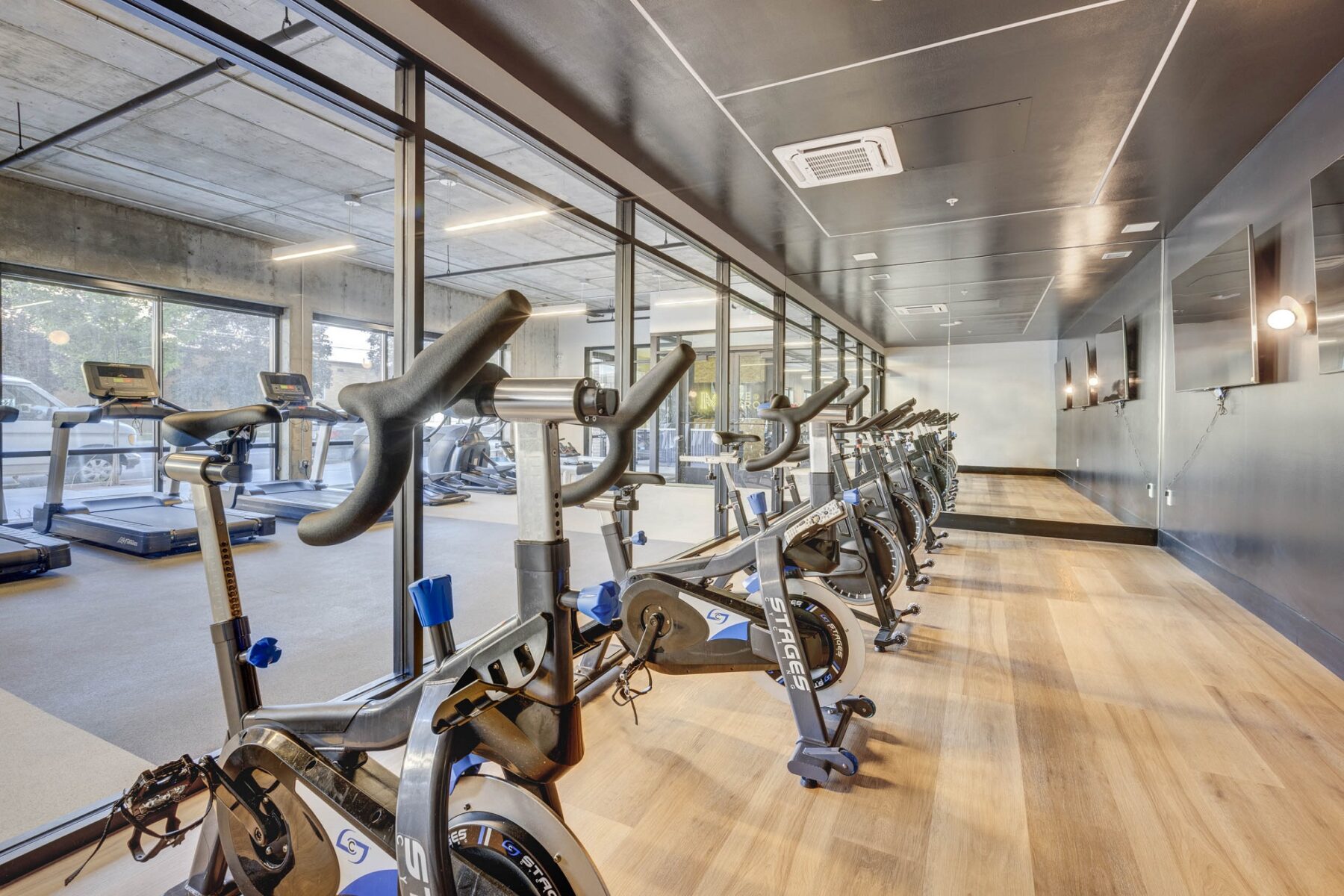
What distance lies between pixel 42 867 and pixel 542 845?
57.5 inches

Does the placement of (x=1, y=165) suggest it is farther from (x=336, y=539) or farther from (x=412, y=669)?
(x=336, y=539)

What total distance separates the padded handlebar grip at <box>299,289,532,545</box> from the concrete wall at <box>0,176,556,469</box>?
79.0 inches

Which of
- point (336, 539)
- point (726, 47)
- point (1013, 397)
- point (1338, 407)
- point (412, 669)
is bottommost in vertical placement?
point (412, 669)

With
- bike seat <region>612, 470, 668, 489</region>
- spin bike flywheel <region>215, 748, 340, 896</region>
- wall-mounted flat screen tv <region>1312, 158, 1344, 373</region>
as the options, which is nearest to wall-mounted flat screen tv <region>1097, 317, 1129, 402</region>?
wall-mounted flat screen tv <region>1312, 158, 1344, 373</region>

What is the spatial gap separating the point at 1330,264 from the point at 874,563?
2.27m

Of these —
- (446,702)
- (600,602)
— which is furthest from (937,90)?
(446,702)

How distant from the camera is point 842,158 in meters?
3.66

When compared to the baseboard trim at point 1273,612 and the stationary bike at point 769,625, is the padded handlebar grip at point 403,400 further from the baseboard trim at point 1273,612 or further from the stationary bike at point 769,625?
the baseboard trim at point 1273,612

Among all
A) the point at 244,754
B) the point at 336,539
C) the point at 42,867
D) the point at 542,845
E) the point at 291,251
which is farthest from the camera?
the point at 291,251

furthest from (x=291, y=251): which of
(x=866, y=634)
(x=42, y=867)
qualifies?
(x=866, y=634)

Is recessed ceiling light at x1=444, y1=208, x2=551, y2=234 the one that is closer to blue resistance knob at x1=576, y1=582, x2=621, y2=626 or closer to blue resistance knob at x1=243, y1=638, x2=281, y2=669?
blue resistance knob at x1=243, y1=638, x2=281, y2=669

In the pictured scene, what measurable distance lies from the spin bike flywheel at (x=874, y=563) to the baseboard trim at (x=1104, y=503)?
12.0 ft

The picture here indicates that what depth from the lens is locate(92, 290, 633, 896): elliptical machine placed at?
669 mm

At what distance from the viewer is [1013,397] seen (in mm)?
6949
